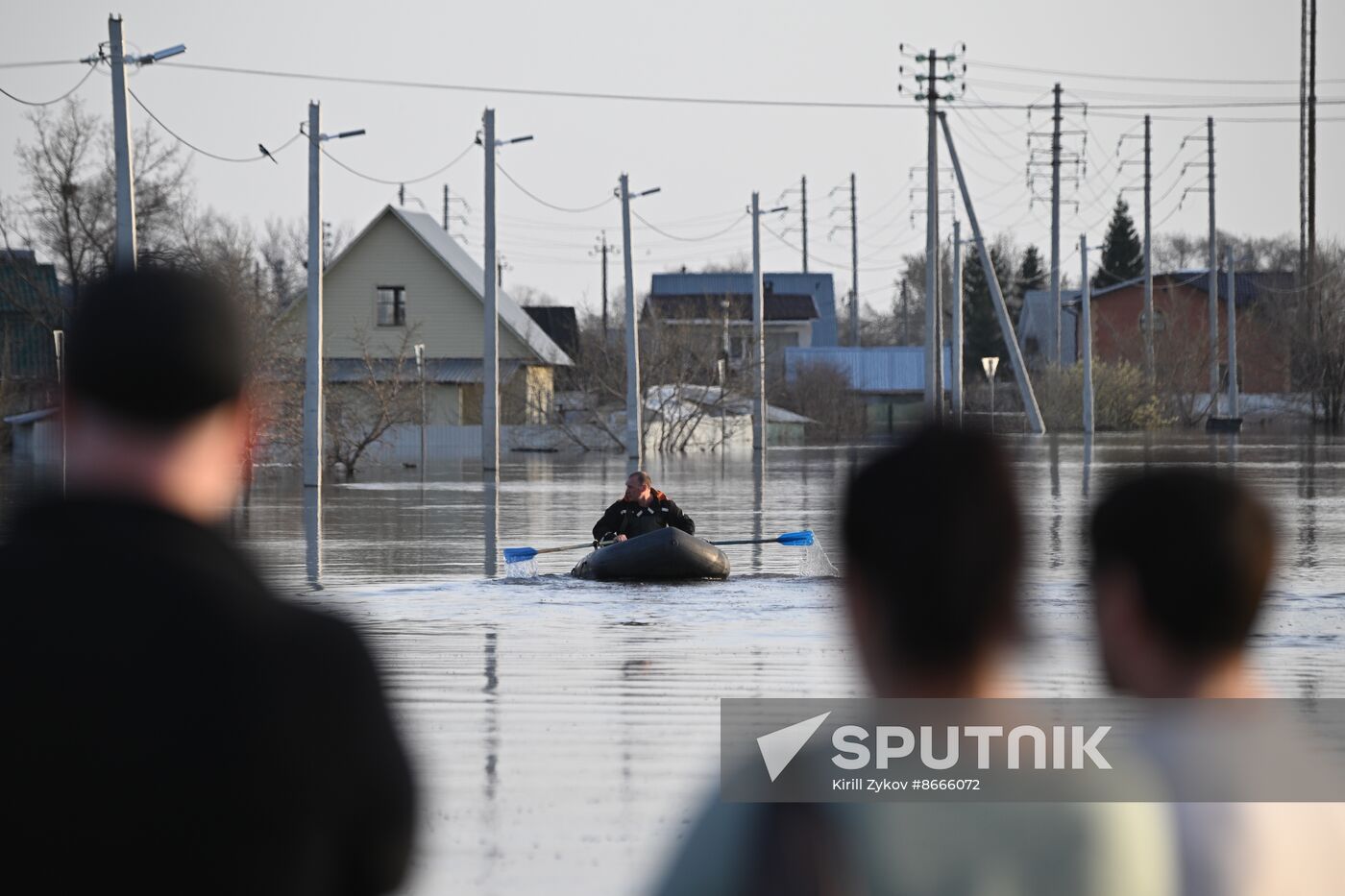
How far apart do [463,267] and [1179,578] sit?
6923cm

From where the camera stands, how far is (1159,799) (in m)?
2.84

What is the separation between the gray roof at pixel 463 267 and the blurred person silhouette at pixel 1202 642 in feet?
216

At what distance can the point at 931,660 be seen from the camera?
2512 millimetres

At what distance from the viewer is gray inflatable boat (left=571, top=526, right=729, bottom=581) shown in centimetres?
1961

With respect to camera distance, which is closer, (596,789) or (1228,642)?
(1228,642)

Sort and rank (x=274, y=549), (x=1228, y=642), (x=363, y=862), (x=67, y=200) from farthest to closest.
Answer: (x=67, y=200) < (x=274, y=549) < (x=1228, y=642) < (x=363, y=862)

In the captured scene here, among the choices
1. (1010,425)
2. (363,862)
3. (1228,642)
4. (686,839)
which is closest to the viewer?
(686,839)

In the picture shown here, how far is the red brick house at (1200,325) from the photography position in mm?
93375

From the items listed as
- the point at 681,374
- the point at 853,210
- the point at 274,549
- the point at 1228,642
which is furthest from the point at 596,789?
the point at 853,210

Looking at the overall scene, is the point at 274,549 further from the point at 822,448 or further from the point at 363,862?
the point at 822,448

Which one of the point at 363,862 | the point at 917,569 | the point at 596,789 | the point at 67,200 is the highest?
the point at 67,200

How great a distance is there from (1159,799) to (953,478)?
0.65m

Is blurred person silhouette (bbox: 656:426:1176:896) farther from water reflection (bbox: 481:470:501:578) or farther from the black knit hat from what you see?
water reflection (bbox: 481:470:501:578)

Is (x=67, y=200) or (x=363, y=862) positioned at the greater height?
(x=67, y=200)
